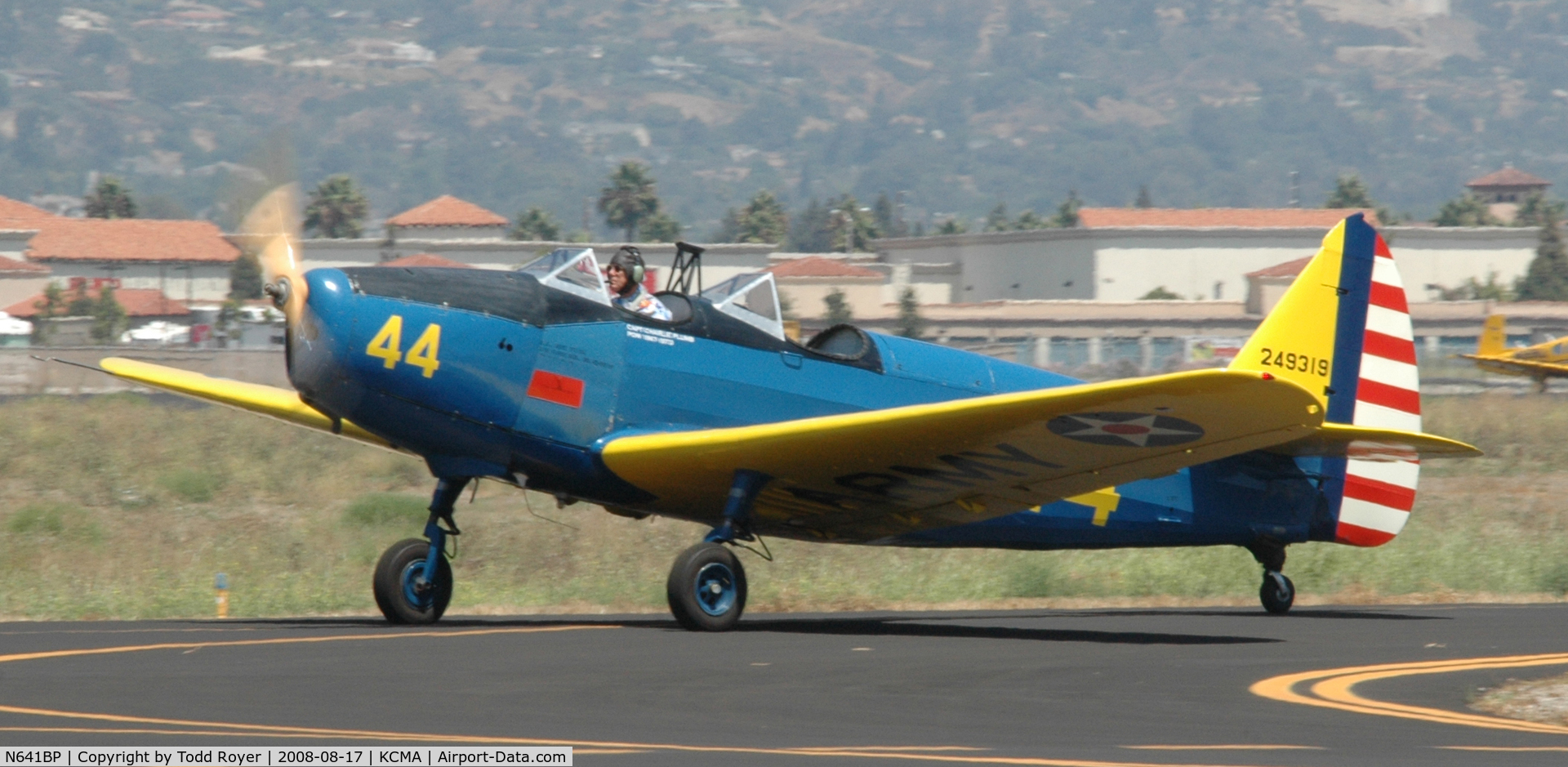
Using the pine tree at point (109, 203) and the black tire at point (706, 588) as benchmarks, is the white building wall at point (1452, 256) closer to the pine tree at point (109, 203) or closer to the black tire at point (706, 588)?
the pine tree at point (109, 203)

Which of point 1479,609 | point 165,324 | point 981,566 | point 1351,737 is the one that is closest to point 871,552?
point 981,566

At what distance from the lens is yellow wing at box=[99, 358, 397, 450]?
582 inches

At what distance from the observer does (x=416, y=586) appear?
41.8ft

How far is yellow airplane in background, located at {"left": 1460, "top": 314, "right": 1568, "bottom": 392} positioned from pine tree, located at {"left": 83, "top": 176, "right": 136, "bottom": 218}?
11884 cm

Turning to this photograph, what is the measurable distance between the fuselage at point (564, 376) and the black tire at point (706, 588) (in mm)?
787

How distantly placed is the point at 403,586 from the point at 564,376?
1.88 meters

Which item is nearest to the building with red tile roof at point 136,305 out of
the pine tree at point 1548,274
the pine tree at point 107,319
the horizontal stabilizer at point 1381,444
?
the pine tree at point 107,319

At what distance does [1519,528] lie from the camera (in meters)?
27.5

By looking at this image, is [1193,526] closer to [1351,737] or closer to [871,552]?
[1351,737]

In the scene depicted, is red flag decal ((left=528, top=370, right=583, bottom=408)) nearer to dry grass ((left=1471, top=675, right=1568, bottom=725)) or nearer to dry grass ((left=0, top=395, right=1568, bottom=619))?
dry grass ((left=0, top=395, right=1568, bottom=619))

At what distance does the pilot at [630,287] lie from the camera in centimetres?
1255

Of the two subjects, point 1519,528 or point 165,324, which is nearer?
point 1519,528

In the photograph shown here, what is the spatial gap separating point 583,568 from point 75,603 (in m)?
7.26

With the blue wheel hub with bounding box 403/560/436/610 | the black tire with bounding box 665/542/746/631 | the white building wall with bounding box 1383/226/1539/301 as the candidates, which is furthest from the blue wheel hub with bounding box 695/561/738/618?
the white building wall with bounding box 1383/226/1539/301
